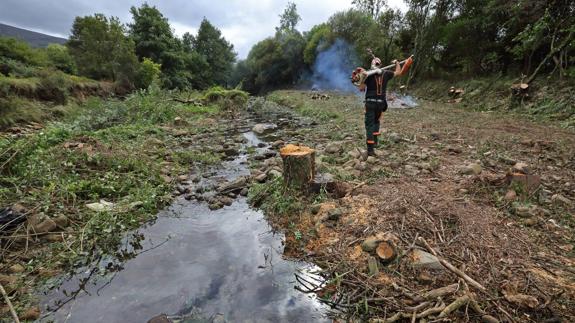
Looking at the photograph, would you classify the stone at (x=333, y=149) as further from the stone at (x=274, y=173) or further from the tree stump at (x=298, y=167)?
the tree stump at (x=298, y=167)

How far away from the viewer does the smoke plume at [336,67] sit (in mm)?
28438

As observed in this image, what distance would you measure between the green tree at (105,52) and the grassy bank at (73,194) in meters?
13.8

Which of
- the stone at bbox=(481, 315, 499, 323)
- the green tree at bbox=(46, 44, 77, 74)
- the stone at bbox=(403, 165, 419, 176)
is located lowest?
the stone at bbox=(481, 315, 499, 323)

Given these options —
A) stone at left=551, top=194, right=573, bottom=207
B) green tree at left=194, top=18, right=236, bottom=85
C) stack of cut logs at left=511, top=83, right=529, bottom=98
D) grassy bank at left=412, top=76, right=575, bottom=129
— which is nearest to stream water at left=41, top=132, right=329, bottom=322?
stone at left=551, top=194, right=573, bottom=207

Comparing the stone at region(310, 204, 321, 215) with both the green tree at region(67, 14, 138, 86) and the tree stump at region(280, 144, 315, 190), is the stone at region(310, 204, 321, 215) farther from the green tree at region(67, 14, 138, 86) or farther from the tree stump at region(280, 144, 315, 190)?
the green tree at region(67, 14, 138, 86)

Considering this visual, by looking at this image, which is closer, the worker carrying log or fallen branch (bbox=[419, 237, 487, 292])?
fallen branch (bbox=[419, 237, 487, 292])

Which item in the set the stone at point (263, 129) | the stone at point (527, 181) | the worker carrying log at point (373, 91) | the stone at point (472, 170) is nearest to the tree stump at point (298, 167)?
the worker carrying log at point (373, 91)

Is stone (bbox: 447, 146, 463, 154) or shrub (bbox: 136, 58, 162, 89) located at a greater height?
shrub (bbox: 136, 58, 162, 89)

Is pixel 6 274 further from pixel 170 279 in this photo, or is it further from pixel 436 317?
pixel 436 317

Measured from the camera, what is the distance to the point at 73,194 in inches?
147

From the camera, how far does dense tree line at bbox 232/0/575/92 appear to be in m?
9.06

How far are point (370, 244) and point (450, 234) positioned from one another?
0.85m

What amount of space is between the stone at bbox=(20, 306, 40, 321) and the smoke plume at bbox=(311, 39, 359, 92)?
2667 cm

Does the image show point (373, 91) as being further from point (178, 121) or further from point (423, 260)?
point (178, 121)
